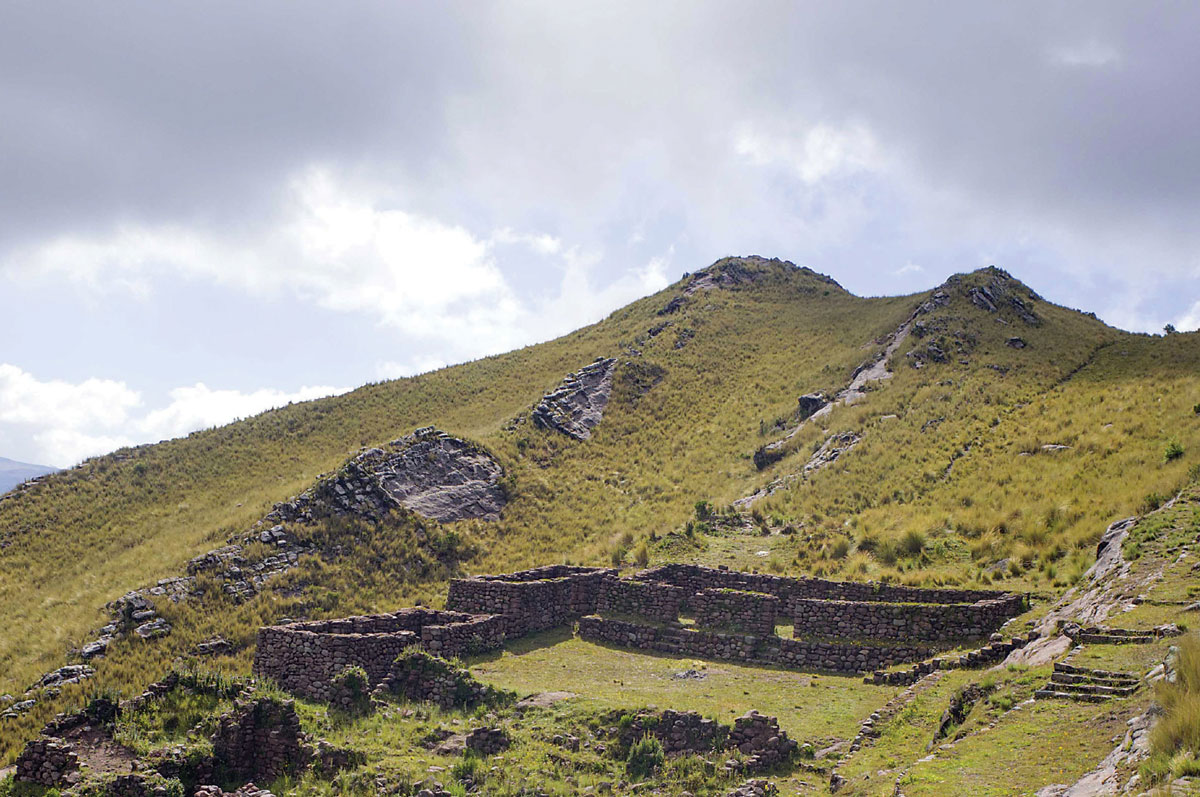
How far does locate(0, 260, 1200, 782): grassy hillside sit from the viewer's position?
1098 inches

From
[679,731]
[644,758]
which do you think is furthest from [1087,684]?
[644,758]

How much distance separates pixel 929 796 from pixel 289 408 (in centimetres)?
6483

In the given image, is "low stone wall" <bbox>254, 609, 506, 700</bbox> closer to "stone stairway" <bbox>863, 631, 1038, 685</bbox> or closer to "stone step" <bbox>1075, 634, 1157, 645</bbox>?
"stone stairway" <bbox>863, 631, 1038, 685</bbox>

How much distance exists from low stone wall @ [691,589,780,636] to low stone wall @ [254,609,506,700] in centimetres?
710

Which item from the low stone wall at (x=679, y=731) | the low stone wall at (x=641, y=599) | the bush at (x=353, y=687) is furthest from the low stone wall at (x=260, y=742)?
the low stone wall at (x=641, y=599)

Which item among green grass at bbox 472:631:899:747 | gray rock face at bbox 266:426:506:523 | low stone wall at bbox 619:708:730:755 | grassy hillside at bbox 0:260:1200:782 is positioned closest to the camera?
low stone wall at bbox 619:708:730:755

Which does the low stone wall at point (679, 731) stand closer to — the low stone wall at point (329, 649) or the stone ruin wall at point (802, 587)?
the low stone wall at point (329, 649)

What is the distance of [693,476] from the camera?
48.7m

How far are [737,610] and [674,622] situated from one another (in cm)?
207

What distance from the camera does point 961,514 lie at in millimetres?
29422

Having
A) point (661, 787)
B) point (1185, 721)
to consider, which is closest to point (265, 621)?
point (661, 787)

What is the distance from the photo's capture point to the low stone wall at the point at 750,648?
19.9 meters

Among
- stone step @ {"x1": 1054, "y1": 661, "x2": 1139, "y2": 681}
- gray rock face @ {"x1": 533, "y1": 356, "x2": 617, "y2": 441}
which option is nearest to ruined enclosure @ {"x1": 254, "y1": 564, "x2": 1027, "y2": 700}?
stone step @ {"x1": 1054, "y1": 661, "x2": 1139, "y2": 681}

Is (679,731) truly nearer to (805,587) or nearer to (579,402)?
(805,587)
